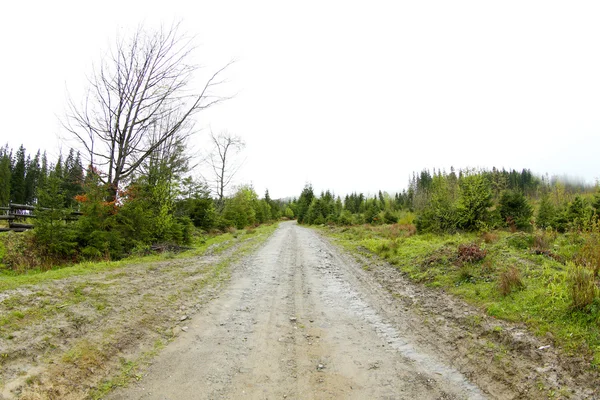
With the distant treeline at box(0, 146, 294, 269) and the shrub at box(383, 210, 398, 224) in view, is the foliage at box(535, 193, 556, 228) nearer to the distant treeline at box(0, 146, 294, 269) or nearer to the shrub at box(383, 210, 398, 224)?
the shrub at box(383, 210, 398, 224)

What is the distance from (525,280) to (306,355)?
516cm

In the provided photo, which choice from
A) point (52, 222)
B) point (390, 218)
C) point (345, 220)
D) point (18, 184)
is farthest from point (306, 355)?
point (18, 184)

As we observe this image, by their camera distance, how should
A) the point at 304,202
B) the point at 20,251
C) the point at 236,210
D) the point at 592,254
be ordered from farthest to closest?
the point at 304,202, the point at 236,210, the point at 20,251, the point at 592,254

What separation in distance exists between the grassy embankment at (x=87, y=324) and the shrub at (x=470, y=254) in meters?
7.07

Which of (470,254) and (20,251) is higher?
(20,251)

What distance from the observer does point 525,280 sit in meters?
6.59

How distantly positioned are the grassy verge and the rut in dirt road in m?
1.87

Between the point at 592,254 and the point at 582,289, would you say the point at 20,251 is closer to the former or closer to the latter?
the point at 582,289

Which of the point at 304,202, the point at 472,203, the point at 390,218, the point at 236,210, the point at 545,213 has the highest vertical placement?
the point at 304,202

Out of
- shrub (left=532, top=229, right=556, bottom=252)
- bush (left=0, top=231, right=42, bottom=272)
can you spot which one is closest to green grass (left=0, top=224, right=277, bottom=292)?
bush (left=0, top=231, right=42, bottom=272)

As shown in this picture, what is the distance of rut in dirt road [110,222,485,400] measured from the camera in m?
3.60

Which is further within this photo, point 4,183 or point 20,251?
point 4,183

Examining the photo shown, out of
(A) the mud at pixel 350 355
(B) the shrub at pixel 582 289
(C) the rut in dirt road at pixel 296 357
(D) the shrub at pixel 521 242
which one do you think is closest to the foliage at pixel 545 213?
(D) the shrub at pixel 521 242

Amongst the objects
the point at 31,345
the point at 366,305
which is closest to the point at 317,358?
the point at 366,305
